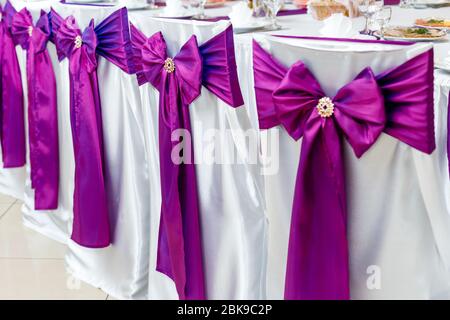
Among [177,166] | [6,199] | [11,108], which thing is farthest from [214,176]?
[6,199]

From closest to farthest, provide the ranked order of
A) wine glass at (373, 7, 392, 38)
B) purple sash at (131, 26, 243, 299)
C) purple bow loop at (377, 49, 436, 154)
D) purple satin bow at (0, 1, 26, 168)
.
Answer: purple bow loop at (377, 49, 436, 154)
purple sash at (131, 26, 243, 299)
wine glass at (373, 7, 392, 38)
purple satin bow at (0, 1, 26, 168)

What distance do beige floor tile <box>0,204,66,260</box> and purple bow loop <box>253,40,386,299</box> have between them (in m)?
1.37

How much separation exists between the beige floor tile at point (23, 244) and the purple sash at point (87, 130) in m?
0.41

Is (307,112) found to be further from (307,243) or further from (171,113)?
(171,113)

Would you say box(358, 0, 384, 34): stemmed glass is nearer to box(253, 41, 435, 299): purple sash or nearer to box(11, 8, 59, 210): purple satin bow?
box(253, 41, 435, 299): purple sash

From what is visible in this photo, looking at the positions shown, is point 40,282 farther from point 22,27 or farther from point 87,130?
point 22,27

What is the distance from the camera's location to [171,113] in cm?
165

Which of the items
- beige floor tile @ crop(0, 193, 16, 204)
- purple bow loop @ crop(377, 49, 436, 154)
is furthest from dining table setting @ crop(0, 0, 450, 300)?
beige floor tile @ crop(0, 193, 16, 204)

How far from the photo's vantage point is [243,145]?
5.15 ft

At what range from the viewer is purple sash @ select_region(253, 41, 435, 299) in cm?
117

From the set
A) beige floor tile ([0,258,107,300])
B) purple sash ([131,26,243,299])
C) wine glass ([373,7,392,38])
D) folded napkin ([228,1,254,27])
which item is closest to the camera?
purple sash ([131,26,243,299])

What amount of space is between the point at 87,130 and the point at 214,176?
0.60 m

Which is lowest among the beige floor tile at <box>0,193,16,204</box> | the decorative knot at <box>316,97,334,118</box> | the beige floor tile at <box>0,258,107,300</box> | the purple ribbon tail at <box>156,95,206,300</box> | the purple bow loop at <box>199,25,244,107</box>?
the beige floor tile at <box>0,258,107,300</box>

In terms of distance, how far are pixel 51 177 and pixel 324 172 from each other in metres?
1.41
